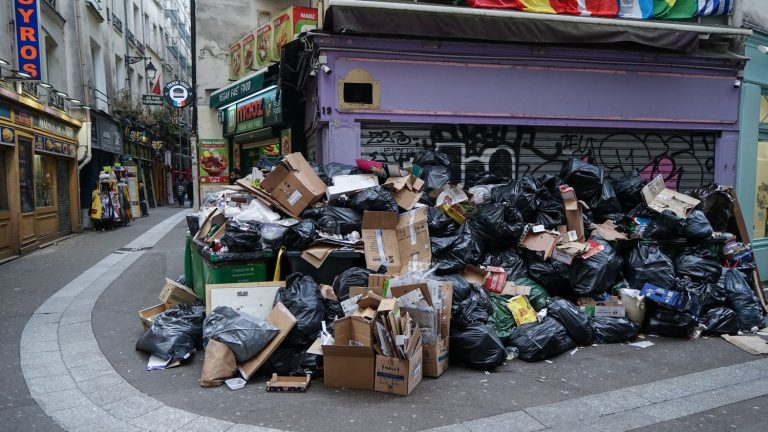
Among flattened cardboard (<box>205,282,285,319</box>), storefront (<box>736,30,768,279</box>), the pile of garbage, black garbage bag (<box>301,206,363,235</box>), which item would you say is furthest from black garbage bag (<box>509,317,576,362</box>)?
storefront (<box>736,30,768,279</box>)

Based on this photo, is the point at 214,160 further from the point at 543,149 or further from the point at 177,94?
the point at 543,149

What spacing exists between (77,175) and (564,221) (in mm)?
13770

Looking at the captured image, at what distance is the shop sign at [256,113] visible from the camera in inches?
376

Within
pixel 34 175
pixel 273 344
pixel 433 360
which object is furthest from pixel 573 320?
pixel 34 175

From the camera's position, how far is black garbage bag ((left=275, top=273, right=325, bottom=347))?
421 cm

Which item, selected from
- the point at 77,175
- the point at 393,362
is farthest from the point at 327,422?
the point at 77,175

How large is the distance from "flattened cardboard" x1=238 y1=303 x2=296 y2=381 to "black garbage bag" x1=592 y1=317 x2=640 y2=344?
3028mm

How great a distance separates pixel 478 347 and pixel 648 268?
2.46 meters

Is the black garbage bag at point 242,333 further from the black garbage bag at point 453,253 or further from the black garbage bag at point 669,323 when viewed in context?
the black garbage bag at point 669,323

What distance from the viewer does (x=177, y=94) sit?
14.3 meters

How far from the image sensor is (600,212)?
21.0 feet

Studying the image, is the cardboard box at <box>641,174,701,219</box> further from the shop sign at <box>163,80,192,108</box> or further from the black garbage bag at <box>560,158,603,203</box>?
the shop sign at <box>163,80,192,108</box>

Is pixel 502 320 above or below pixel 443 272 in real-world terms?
below

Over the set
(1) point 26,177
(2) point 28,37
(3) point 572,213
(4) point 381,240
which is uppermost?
(2) point 28,37
